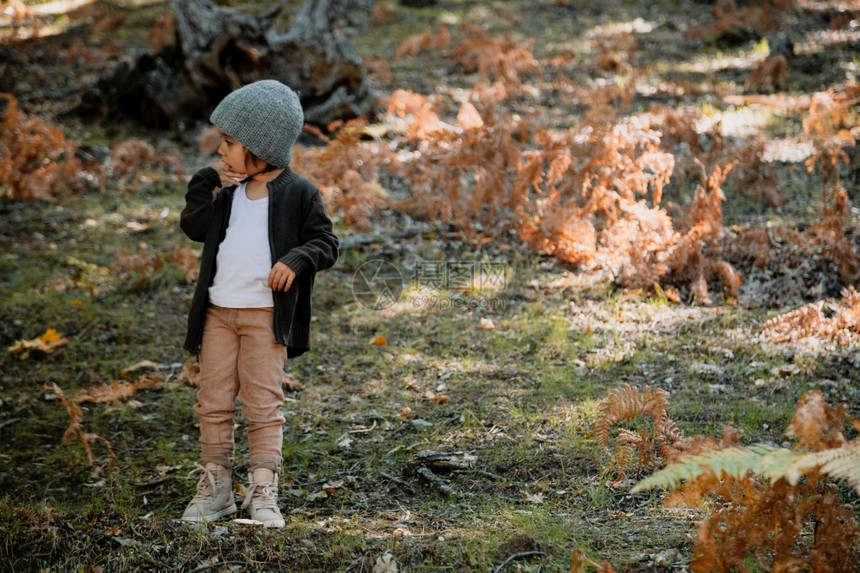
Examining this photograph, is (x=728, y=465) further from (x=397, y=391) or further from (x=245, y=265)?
(x=397, y=391)

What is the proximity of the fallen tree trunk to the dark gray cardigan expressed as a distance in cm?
644

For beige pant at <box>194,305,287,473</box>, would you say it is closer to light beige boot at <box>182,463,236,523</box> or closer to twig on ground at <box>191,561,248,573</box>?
light beige boot at <box>182,463,236,523</box>

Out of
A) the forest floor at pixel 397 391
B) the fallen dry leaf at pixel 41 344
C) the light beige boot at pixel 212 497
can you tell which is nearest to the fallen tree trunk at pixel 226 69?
the forest floor at pixel 397 391

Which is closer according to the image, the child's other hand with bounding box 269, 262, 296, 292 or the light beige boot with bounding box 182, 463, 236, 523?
the child's other hand with bounding box 269, 262, 296, 292

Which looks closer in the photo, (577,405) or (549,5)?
(577,405)

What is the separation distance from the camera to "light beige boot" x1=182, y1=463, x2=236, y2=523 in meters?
3.68

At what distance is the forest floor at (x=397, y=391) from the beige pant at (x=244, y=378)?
0.39 m

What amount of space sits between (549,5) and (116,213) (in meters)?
11.9

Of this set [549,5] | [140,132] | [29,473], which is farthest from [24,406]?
[549,5]

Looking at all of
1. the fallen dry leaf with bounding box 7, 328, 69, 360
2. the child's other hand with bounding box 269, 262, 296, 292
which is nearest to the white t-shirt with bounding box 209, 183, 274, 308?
the child's other hand with bounding box 269, 262, 296, 292

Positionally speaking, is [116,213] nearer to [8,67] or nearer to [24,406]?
[24,406]

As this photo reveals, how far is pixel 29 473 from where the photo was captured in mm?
4367

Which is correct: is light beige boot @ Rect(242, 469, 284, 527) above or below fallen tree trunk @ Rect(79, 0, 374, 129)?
below

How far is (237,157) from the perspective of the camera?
3688 millimetres
